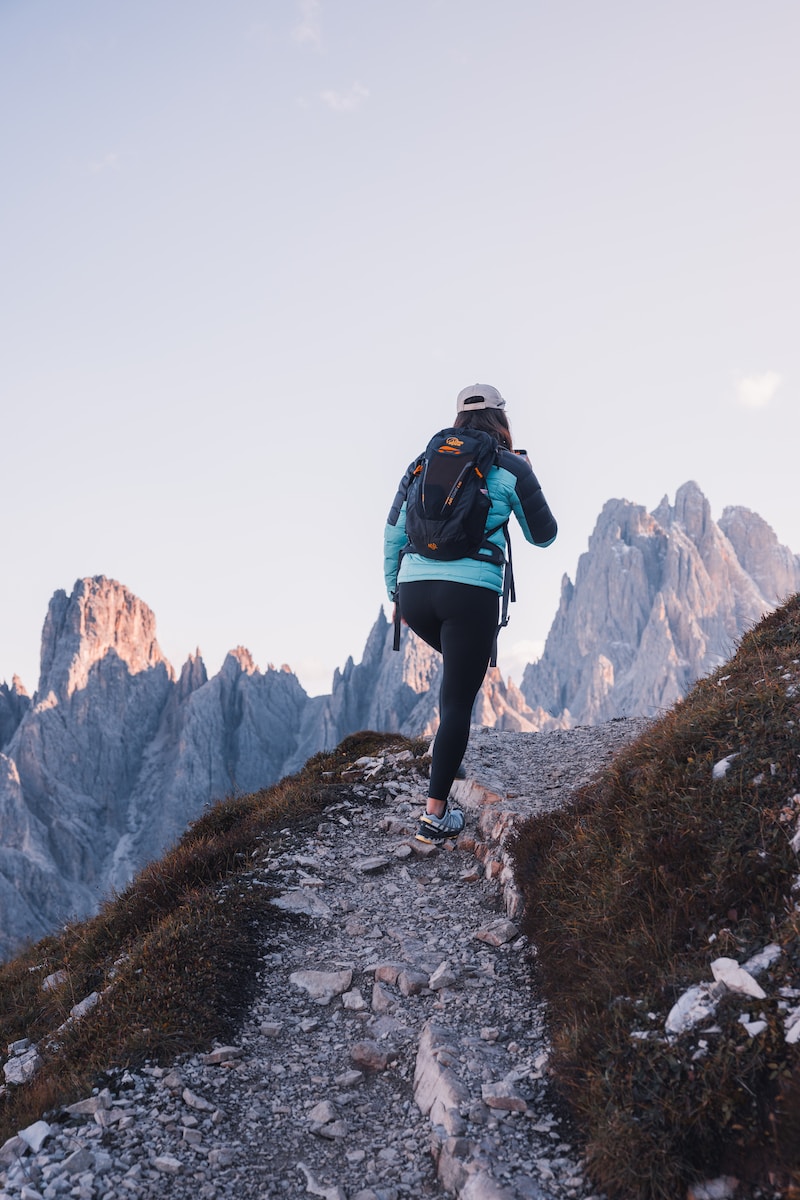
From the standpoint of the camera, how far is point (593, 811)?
7.05 metres

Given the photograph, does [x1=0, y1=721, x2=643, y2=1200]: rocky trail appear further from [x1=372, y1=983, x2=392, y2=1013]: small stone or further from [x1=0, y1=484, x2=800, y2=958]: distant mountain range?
[x1=0, y1=484, x2=800, y2=958]: distant mountain range

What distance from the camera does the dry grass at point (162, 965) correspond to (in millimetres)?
5133

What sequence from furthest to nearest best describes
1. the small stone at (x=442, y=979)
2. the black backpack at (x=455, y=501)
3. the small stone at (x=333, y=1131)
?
the black backpack at (x=455, y=501)
the small stone at (x=442, y=979)
the small stone at (x=333, y=1131)

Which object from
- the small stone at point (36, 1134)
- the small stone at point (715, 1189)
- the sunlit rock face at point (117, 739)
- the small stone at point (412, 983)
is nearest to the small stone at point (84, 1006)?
the small stone at point (36, 1134)

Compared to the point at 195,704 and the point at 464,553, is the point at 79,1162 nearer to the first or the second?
the point at 464,553

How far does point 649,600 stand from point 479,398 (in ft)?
553

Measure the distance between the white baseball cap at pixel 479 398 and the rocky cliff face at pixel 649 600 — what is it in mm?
147155

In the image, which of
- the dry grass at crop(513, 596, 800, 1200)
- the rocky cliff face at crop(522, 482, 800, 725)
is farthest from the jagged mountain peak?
the dry grass at crop(513, 596, 800, 1200)

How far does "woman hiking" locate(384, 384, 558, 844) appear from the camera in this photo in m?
7.09

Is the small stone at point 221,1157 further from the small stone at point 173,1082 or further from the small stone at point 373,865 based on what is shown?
the small stone at point 373,865

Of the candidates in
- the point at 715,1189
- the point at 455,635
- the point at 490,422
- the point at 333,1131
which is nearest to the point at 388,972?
the point at 333,1131

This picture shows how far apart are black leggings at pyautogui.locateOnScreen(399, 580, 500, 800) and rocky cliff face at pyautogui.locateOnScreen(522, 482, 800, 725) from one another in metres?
147

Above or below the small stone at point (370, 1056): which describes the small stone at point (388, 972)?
above

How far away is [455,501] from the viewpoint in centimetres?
693
